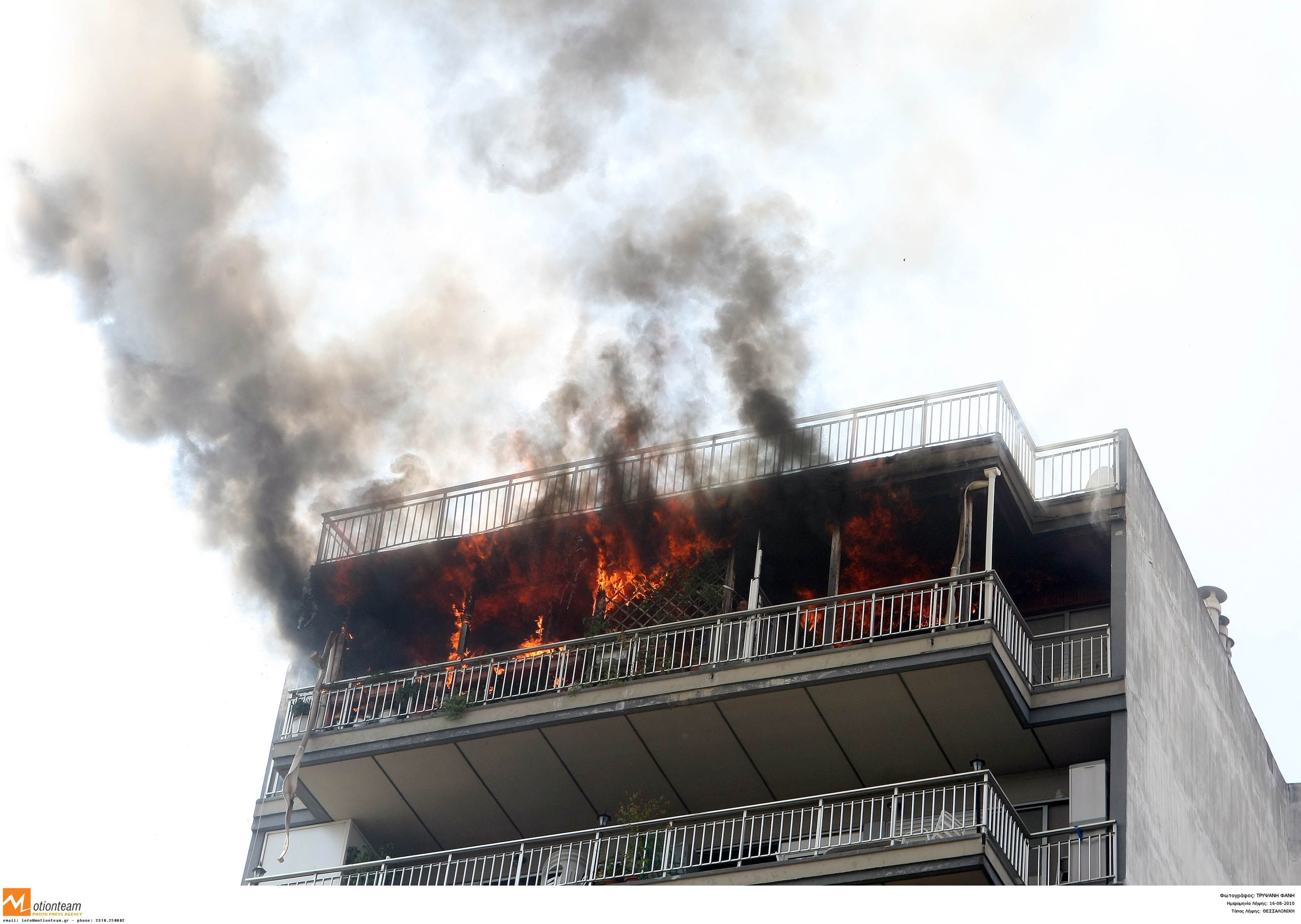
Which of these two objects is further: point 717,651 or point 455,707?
point 455,707

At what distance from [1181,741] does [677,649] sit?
22.8 ft

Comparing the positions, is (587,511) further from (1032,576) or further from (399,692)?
(1032,576)

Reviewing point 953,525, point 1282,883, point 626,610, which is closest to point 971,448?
point 953,525

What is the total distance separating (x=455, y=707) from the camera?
2492 cm

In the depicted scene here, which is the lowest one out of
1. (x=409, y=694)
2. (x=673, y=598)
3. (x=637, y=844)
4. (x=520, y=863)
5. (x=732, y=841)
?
(x=520, y=863)

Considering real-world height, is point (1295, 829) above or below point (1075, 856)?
above

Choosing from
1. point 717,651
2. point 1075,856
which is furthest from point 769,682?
point 1075,856

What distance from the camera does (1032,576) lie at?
25.3 metres

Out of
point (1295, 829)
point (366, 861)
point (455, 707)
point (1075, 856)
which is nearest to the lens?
point (1075, 856)

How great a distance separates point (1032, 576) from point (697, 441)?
5.05 meters

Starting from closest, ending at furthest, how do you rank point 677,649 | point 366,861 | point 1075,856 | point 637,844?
1. point 1075,856
2. point 637,844
3. point 677,649
4. point 366,861

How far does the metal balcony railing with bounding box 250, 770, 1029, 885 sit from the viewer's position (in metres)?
21.5

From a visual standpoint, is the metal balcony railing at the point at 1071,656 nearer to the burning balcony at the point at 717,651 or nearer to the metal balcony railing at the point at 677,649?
the burning balcony at the point at 717,651

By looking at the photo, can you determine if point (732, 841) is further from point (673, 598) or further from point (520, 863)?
point (673, 598)
